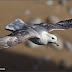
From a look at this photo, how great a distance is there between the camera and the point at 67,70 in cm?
1220

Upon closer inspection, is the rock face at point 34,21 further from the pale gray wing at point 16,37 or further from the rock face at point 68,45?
the pale gray wing at point 16,37

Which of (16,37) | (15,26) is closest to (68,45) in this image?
(15,26)

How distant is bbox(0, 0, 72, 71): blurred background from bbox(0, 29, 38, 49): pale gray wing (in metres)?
2.69

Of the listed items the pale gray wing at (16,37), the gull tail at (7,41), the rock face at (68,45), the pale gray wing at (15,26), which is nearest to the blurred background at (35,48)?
the rock face at (68,45)

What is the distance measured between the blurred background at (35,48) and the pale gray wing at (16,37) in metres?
2.69

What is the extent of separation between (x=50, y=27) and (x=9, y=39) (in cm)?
223

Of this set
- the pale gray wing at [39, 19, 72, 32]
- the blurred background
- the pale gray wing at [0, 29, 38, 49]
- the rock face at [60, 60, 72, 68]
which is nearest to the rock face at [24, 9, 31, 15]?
the blurred background

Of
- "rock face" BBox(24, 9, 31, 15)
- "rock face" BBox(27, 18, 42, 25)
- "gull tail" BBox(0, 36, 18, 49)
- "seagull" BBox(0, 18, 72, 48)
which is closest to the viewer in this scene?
"gull tail" BBox(0, 36, 18, 49)

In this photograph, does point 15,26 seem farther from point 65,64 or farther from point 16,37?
point 65,64

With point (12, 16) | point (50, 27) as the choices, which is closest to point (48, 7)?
point (12, 16)

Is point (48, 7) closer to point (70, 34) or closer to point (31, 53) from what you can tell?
point (70, 34)

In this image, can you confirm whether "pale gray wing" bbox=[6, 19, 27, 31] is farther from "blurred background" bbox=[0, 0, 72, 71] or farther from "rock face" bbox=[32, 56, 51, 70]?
"rock face" bbox=[32, 56, 51, 70]

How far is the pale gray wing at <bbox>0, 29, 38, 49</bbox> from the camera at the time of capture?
760 cm

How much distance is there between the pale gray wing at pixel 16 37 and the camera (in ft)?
24.9
